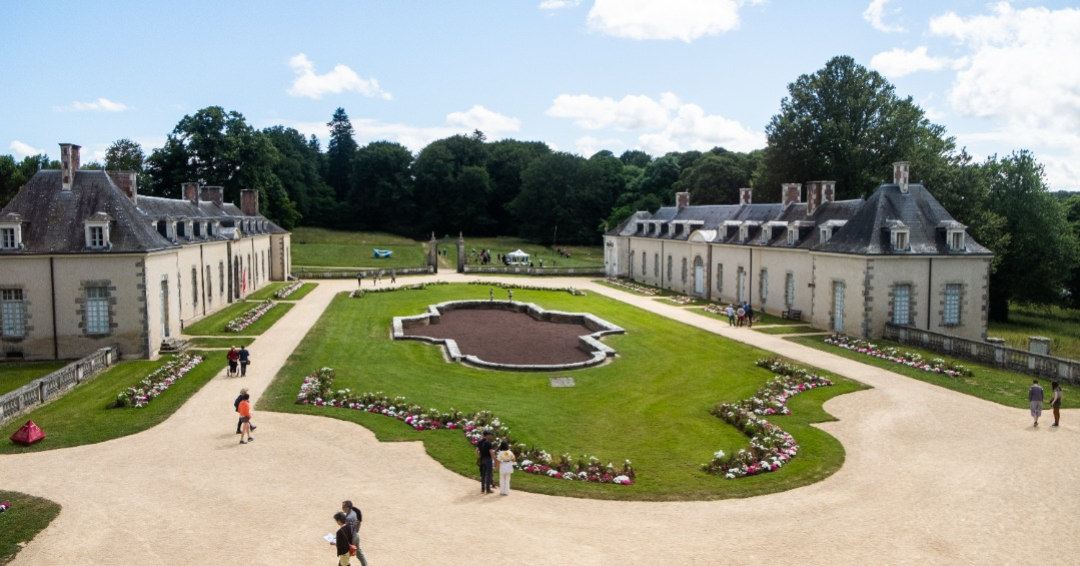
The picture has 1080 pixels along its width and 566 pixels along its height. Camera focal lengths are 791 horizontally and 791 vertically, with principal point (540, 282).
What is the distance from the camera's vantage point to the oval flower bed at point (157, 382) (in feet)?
66.8

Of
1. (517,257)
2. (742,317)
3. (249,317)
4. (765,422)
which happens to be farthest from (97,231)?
(517,257)

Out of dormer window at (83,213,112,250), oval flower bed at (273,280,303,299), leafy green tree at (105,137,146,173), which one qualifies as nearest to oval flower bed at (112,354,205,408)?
dormer window at (83,213,112,250)

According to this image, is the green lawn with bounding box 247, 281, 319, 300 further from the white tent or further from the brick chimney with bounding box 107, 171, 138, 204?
the white tent

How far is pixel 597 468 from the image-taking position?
49.3 feet

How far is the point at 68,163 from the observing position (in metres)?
27.8

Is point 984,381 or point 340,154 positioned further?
point 340,154

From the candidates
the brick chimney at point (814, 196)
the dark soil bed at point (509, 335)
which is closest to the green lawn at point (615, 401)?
the dark soil bed at point (509, 335)

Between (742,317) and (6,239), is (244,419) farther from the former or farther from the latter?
(742,317)

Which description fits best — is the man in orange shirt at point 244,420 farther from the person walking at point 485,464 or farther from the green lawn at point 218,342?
the green lawn at point 218,342

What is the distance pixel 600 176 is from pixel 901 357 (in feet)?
229

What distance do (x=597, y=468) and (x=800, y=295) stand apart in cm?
2550

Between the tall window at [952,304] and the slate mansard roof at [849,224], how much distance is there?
142 centimetres

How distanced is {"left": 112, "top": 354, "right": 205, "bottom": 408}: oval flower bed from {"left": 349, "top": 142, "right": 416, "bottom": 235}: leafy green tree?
71574mm

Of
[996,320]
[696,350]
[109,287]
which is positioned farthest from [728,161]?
[109,287]
